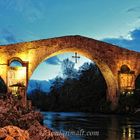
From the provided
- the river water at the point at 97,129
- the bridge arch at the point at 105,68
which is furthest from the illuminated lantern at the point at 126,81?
the river water at the point at 97,129

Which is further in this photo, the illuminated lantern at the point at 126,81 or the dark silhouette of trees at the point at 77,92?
the dark silhouette of trees at the point at 77,92

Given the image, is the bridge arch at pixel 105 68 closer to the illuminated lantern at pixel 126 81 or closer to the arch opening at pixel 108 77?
the arch opening at pixel 108 77

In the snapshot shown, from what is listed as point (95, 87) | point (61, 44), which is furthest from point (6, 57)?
point (95, 87)

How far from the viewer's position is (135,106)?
89.7 feet

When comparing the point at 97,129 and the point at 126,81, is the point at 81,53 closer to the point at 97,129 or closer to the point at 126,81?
the point at 126,81

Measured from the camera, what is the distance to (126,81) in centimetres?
2906

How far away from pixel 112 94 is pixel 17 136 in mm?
24978

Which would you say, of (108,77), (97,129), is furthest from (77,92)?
(97,129)

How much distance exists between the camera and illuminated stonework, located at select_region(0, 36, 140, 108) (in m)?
24.5

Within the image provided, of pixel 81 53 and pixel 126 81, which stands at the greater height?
pixel 81 53

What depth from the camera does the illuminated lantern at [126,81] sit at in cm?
2886

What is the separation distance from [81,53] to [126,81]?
4069 millimetres

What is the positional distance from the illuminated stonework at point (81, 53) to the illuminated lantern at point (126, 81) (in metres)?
0.17

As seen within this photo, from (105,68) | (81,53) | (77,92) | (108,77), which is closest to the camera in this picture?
(81,53)
